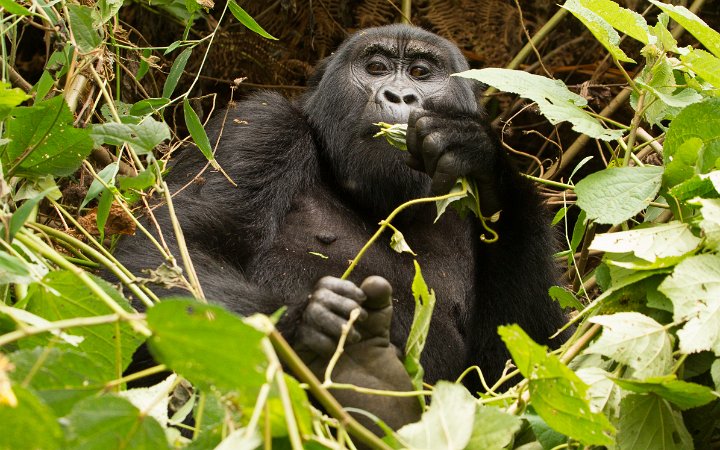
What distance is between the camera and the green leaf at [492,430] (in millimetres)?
1790

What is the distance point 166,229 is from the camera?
3.06m

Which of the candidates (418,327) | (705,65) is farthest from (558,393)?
(705,65)

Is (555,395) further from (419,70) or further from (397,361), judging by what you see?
(419,70)

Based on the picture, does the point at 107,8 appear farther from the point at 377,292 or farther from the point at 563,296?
the point at 563,296

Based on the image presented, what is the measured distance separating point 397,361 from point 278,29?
3.66 meters

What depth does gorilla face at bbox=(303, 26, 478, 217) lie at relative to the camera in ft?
11.2

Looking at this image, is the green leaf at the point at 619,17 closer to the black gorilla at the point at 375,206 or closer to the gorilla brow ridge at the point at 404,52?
the black gorilla at the point at 375,206

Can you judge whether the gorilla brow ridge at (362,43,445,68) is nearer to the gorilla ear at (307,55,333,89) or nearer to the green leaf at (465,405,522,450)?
the gorilla ear at (307,55,333,89)

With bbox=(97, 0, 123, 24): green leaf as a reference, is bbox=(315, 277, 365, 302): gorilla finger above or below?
below

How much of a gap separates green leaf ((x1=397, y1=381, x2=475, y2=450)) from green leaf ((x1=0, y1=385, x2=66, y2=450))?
25.6 inches

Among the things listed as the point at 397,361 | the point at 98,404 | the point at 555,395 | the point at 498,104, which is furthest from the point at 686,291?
the point at 498,104

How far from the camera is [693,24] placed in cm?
252

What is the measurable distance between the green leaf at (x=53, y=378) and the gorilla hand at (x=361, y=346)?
2.47 feet

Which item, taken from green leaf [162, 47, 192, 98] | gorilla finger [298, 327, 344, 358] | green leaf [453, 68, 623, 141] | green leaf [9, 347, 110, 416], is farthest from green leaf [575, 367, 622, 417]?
green leaf [162, 47, 192, 98]
